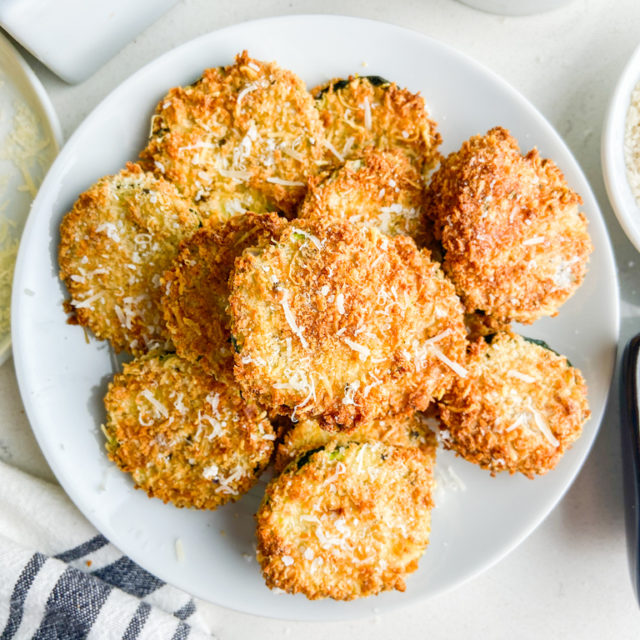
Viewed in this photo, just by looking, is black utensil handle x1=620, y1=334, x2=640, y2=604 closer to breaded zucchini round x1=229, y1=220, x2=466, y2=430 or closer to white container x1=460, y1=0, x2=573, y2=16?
breaded zucchini round x1=229, y1=220, x2=466, y2=430

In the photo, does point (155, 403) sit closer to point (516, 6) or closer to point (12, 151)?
→ point (12, 151)

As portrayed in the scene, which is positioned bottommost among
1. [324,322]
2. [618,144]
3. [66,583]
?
[66,583]

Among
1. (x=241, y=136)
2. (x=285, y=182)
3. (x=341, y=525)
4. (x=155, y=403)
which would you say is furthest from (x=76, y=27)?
(x=341, y=525)

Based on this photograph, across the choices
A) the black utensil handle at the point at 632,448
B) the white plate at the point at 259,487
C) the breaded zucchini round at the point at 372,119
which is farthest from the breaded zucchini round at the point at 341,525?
the breaded zucchini round at the point at 372,119

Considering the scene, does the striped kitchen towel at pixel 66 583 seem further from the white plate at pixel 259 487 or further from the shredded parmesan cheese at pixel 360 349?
the shredded parmesan cheese at pixel 360 349

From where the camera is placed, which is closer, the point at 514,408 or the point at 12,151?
the point at 514,408

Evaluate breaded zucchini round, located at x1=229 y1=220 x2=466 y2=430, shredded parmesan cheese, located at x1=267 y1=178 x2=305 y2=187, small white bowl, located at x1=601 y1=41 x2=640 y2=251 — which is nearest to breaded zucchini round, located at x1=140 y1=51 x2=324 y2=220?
shredded parmesan cheese, located at x1=267 y1=178 x2=305 y2=187

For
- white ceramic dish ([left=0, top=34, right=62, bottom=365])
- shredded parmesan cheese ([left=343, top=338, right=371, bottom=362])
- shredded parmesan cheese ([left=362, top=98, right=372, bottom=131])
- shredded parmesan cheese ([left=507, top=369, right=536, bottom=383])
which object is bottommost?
shredded parmesan cheese ([left=507, top=369, right=536, bottom=383])
